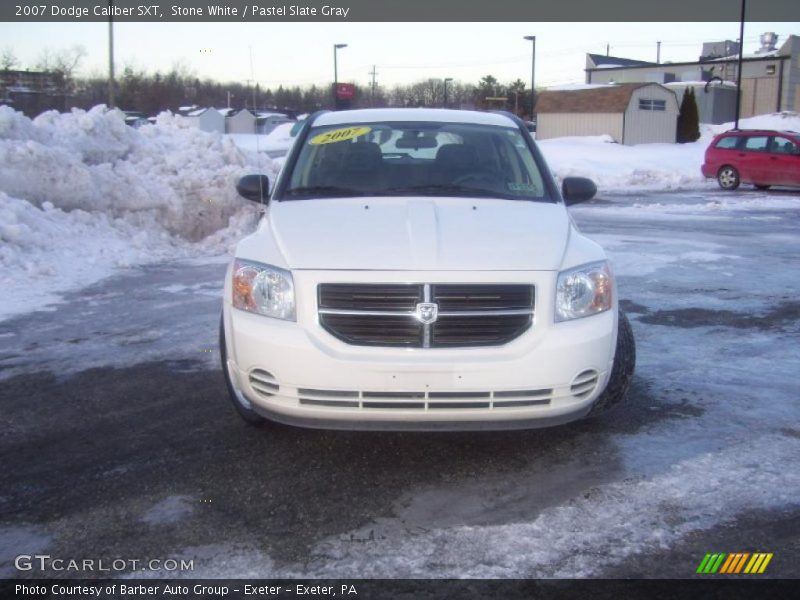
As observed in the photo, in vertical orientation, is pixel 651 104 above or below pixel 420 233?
above

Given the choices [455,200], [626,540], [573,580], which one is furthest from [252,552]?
[455,200]

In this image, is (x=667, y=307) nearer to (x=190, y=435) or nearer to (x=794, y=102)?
(x=190, y=435)

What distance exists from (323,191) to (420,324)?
1536 millimetres

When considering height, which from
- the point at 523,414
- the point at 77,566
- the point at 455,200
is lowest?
the point at 77,566

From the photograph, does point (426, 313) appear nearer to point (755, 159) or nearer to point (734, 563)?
point (734, 563)

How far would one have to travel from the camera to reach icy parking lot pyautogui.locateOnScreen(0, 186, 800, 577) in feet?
10.5

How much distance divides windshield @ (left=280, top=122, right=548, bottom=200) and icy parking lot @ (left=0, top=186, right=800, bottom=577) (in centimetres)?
140

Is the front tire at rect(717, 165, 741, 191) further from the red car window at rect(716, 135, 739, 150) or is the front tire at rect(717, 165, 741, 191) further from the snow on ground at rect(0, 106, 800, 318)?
the snow on ground at rect(0, 106, 800, 318)

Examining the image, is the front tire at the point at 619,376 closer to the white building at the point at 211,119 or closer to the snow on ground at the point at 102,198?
the snow on ground at the point at 102,198

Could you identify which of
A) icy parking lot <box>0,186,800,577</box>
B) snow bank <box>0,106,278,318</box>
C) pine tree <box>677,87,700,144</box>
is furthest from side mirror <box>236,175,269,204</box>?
Answer: pine tree <box>677,87,700,144</box>

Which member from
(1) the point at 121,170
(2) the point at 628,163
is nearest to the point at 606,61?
(2) the point at 628,163

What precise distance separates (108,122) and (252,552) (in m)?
11.5

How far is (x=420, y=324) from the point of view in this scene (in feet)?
12.3

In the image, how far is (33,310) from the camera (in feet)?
24.3
